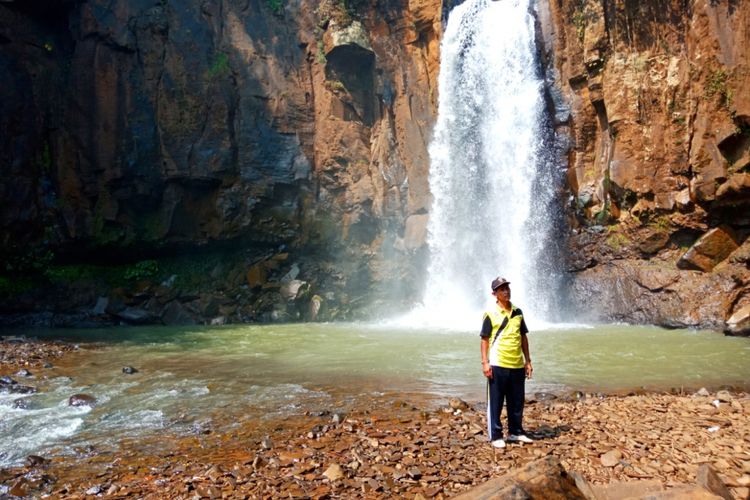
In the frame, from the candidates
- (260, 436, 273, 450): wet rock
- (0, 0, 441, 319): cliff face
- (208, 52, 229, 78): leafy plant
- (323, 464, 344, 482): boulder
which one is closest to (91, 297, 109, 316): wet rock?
(0, 0, 441, 319): cliff face

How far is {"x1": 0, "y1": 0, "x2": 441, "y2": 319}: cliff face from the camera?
73.7 feet

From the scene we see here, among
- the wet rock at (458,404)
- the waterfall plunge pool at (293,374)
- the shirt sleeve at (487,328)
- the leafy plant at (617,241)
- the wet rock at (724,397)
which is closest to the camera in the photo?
the shirt sleeve at (487,328)

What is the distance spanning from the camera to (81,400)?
7.95 metres

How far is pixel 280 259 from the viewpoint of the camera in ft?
77.0

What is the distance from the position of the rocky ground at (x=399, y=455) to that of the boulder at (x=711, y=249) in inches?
428

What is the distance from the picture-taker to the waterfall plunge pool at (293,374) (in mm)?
7016

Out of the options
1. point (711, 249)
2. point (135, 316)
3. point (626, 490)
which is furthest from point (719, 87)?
point (135, 316)

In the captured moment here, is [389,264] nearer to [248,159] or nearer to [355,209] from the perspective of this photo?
[355,209]

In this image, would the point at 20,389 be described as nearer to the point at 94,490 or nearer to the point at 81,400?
the point at 81,400

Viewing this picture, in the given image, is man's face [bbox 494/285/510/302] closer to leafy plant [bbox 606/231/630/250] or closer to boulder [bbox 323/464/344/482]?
boulder [bbox 323/464/344/482]

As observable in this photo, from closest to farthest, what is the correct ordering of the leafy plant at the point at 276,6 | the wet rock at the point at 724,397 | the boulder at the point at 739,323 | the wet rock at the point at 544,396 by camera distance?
the wet rock at the point at 724,397
the wet rock at the point at 544,396
the boulder at the point at 739,323
the leafy plant at the point at 276,6

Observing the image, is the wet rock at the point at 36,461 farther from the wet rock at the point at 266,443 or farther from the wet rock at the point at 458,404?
the wet rock at the point at 458,404

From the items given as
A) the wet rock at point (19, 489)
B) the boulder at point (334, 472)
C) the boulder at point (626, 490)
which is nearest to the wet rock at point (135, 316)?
the wet rock at point (19, 489)

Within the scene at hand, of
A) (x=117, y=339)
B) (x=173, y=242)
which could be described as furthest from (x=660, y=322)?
(x=173, y=242)
